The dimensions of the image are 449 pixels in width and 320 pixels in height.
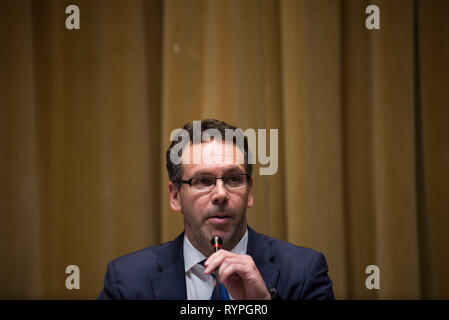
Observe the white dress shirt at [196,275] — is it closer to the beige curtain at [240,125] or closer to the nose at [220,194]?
the nose at [220,194]

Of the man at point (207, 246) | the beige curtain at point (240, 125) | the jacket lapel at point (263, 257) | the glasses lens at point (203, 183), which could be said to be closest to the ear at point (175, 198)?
the man at point (207, 246)

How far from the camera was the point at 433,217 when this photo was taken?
1822mm

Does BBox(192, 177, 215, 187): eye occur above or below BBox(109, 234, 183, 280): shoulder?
above

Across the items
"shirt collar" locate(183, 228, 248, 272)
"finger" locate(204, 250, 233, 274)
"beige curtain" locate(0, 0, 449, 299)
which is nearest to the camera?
"finger" locate(204, 250, 233, 274)

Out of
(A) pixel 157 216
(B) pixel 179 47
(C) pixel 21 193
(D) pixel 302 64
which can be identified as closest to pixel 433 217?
(D) pixel 302 64

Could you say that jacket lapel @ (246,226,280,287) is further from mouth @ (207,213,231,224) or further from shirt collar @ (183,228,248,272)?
mouth @ (207,213,231,224)

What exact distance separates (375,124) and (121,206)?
126cm

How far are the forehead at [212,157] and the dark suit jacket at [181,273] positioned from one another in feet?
0.93

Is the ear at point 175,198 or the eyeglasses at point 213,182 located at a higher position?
the eyeglasses at point 213,182

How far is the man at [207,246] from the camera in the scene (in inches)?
47.9

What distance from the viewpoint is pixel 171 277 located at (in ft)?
4.13

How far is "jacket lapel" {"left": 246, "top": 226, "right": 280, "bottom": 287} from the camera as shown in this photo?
1.25m

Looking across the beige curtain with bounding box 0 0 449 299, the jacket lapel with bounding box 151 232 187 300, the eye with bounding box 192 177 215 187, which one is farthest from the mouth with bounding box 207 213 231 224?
the beige curtain with bounding box 0 0 449 299

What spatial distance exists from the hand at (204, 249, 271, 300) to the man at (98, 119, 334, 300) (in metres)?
0.09
